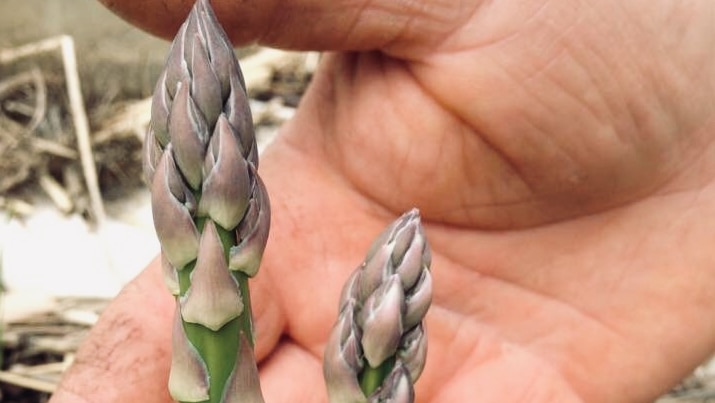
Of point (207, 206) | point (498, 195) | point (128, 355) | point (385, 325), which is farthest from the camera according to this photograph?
point (498, 195)

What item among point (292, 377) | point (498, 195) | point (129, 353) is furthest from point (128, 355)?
point (498, 195)

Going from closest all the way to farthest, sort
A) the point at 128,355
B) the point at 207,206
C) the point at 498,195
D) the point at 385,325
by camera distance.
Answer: the point at 207,206 < the point at 385,325 < the point at 128,355 < the point at 498,195

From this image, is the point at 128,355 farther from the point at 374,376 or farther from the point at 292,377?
the point at 374,376

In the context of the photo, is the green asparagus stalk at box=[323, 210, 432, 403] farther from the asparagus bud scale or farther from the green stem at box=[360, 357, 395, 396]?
the asparagus bud scale

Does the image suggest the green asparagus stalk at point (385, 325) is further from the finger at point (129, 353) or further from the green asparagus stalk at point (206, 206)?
the finger at point (129, 353)

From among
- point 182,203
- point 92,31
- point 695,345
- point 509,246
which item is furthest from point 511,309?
point 92,31

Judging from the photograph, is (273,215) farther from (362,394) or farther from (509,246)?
(362,394)

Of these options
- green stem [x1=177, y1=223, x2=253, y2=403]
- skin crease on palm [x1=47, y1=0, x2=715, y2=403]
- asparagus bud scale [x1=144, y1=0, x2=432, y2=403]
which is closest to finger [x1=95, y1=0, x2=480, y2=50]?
skin crease on palm [x1=47, y1=0, x2=715, y2=403]
